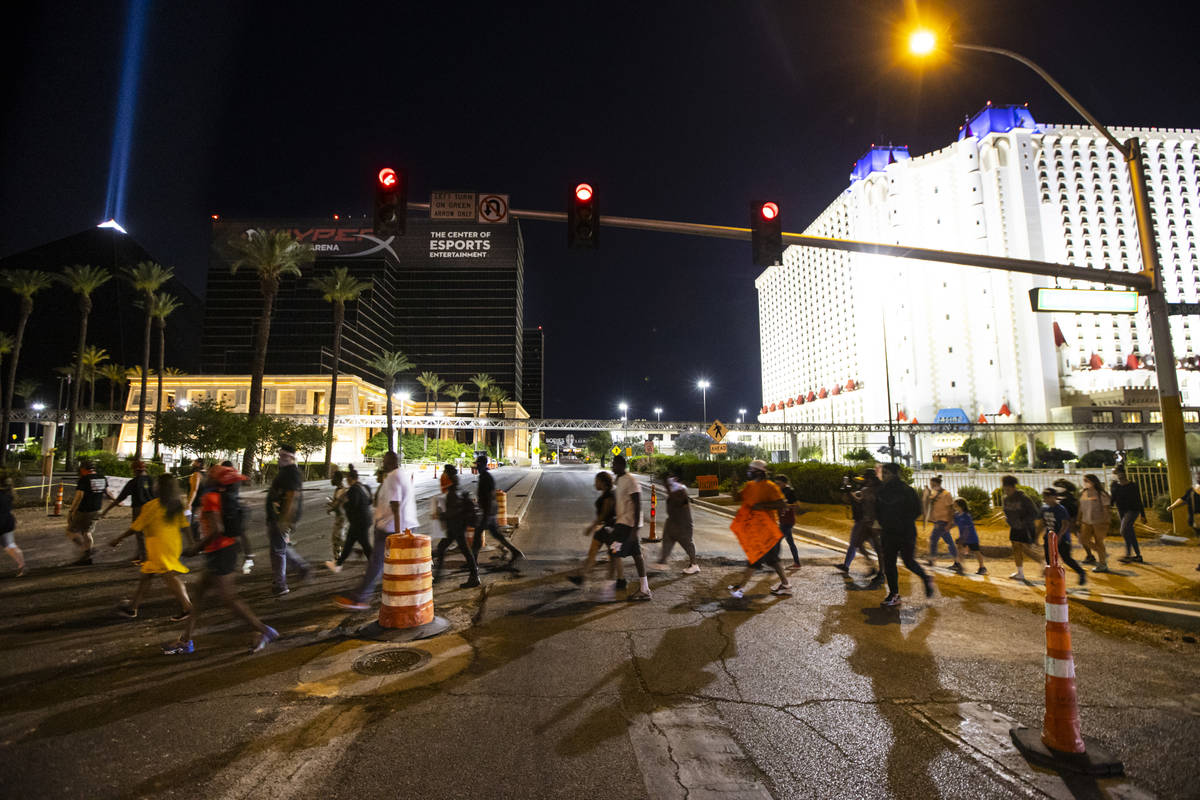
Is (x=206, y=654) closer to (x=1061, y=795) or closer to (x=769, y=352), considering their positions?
(x=1061, y=795)

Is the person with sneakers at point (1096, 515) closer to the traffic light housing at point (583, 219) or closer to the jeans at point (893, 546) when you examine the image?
the jeans at point (893, 546)

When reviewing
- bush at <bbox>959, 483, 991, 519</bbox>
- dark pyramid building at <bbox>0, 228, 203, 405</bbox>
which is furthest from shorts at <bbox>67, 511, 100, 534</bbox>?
dark pyramid building at <bbox>0, 228, 203, 405</bbox>

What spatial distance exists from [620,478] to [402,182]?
6084 millimetres

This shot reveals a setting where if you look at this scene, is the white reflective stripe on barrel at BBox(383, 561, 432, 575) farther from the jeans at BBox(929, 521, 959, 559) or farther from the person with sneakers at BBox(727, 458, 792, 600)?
the jeans at BBox(929, 521, 959, 559)

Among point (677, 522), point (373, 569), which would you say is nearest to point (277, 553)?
point (373, 569)

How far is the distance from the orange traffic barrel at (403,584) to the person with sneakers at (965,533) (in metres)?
8.32

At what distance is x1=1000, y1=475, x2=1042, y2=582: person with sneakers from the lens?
866cm

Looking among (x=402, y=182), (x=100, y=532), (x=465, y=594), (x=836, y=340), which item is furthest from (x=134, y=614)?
(x=836, y=340)

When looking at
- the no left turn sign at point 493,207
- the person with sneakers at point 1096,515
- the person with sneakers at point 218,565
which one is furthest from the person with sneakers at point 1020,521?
the person with sneakers at point 218,565

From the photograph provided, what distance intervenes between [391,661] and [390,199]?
7.33 m

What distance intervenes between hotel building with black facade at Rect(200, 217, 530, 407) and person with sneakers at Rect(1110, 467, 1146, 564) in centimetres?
12149

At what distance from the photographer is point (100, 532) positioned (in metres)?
14.3

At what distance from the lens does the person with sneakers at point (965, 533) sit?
31.2ft

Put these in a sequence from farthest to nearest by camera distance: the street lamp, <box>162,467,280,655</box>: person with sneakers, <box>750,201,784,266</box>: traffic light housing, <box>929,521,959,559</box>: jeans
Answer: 1. the street lamp
2. <box>929,521,959,559</box>: jeans
3. <box>750,201,784,266</box>: traffic light housing
4. <box>162,467,280,655</box>: person with sneakers
